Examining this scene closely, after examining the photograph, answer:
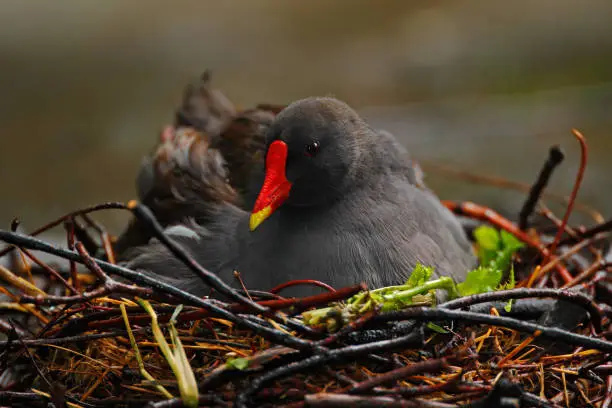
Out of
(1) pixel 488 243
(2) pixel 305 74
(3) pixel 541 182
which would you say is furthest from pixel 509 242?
(2) pixel 305 74

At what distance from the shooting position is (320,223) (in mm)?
1704

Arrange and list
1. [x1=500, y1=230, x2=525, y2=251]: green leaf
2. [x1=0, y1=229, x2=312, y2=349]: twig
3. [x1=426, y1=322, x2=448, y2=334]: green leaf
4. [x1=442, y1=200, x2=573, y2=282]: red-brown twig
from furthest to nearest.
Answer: [x1=442, y1=200, x2=573, y2=282]: red-brown twig
[x1=500, y1=230, x2=525, y2=251]: green leaf
[x1=426, y1=322, x2=448, y2=334]: green leaf
[x1=0, y1=229, x2=312, y2=349]: twig

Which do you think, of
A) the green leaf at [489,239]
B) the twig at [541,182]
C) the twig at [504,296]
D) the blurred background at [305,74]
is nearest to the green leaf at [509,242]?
the green leaf at [489,239]

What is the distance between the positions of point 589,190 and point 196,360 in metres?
2.35

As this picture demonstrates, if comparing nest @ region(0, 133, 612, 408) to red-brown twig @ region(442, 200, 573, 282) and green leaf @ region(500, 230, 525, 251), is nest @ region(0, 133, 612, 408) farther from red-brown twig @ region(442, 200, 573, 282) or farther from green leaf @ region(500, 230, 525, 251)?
red-brown twig @ region(442, 200, 573, 282)

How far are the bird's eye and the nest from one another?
13.0 inches

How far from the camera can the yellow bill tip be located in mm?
1616

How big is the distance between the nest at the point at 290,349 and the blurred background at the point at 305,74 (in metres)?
2.04

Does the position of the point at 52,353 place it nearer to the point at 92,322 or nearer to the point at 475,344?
the point at 92,322

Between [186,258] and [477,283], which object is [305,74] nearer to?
[477,283]

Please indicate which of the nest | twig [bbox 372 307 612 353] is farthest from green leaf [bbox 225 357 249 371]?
twig [bbox 372 307 612 353]

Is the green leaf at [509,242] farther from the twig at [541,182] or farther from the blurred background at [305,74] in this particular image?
the blurred background at [305,74]

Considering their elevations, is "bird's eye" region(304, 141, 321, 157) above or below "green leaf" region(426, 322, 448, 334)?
above

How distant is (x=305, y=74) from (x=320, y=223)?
291 cm
